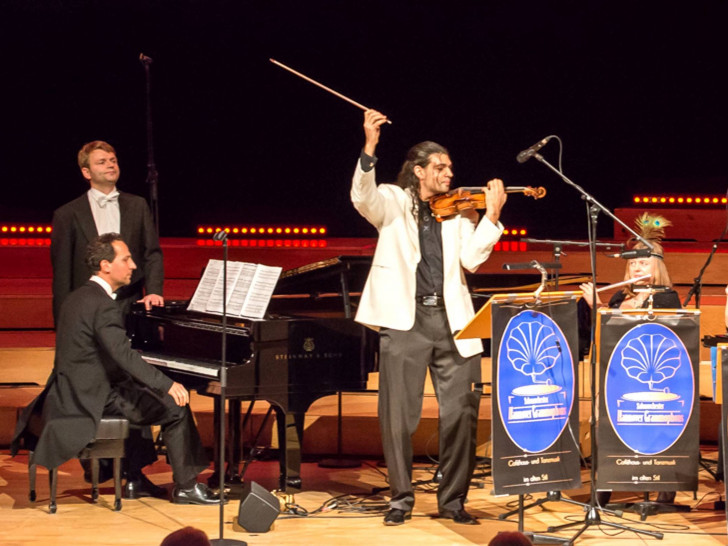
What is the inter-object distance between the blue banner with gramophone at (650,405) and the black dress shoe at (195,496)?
76.1 inches

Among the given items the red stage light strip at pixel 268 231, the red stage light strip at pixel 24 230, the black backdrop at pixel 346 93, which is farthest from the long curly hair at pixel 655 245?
the red stage light strip at pixel 24 230

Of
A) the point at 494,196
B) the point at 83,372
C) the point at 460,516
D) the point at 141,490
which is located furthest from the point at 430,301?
the point at 141,490

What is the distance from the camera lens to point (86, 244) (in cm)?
591

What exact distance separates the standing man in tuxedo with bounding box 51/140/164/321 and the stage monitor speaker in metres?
1.39

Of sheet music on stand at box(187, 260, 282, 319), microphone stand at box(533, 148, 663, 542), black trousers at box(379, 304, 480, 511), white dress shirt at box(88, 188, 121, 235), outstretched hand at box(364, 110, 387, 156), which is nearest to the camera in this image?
microphone stand at box(533, 148, 663, 542)

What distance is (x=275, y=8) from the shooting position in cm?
911

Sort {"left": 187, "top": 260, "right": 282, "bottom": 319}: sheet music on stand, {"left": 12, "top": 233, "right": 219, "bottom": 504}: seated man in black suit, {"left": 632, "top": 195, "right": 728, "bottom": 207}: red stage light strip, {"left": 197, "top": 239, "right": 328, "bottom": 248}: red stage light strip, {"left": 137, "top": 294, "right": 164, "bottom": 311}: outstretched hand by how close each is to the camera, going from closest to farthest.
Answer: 1. {"left": 12, "top": 233, "right": 219, "bottom": 504}: seated man in black suit
2. {"left": 187, "top": 260, "right": 282, "bottom": 319}: sheet music on stand
3. {"left": 137, "top": 294, "right": 164, "bottom": 311}: outstretched hand
4. {"left": 197, "top": 239, "right": 328, "bottom": 248}: red stage light strip
5. {"left": 632, "top": 195, "right": 728, "bottom": 207}: red stage light strip

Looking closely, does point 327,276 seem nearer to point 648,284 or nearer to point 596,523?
point 648,284

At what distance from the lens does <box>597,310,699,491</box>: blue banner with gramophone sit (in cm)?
481

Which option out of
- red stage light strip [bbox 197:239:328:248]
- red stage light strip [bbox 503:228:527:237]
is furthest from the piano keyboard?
red stage light strip [bbox 503:228:527:237]

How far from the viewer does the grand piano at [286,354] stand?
17.5 ft

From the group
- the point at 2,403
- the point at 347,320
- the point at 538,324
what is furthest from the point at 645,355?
the point at 2,403

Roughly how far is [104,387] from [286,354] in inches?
35.4

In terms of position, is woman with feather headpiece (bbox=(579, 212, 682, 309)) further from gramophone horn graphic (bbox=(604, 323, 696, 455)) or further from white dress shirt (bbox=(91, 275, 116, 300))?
white dress shirt (bbox=(91, 275, 116, 300))
